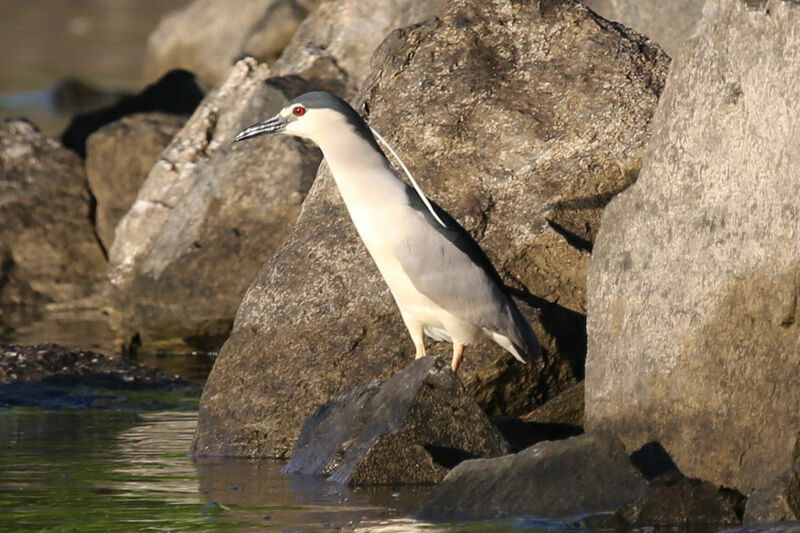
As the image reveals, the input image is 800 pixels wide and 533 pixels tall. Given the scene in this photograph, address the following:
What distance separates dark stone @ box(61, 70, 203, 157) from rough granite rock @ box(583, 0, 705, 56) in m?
8.50

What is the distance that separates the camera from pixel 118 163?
16.3 metres

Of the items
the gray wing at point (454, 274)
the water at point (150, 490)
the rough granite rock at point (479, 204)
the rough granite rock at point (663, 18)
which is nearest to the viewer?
the water at point (150, 490)

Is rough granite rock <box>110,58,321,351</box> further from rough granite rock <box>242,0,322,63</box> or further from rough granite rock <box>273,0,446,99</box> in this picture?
rough granite rock <box>242,0,322,63</box>

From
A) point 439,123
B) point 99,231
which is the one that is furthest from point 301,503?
point 99,231

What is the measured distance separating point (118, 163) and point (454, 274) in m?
8.93

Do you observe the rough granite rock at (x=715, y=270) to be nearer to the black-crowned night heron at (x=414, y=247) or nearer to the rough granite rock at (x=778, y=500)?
the rough granite rock at (x=778, y=500)

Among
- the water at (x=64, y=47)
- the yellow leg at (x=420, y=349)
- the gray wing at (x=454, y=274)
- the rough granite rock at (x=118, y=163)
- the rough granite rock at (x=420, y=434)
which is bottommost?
the rough granite rock at (x=420, y=434)

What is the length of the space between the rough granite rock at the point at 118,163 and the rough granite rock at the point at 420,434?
30.9 feet

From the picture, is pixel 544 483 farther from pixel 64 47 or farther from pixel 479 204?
pixel 64 47

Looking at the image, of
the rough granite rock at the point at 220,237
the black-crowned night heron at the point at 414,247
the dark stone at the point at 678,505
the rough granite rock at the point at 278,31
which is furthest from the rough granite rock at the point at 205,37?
the dark stone at the point at 678,505

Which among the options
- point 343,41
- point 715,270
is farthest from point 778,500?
point 343,41

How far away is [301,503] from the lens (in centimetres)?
677

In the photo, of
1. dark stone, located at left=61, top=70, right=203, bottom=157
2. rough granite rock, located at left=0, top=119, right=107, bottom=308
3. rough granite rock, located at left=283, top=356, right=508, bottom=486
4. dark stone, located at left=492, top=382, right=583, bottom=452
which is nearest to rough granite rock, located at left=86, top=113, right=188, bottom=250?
rough granite rock, located at left=0, top=119, right=107, bottom=308

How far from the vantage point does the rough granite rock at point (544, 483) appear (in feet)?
20.7
